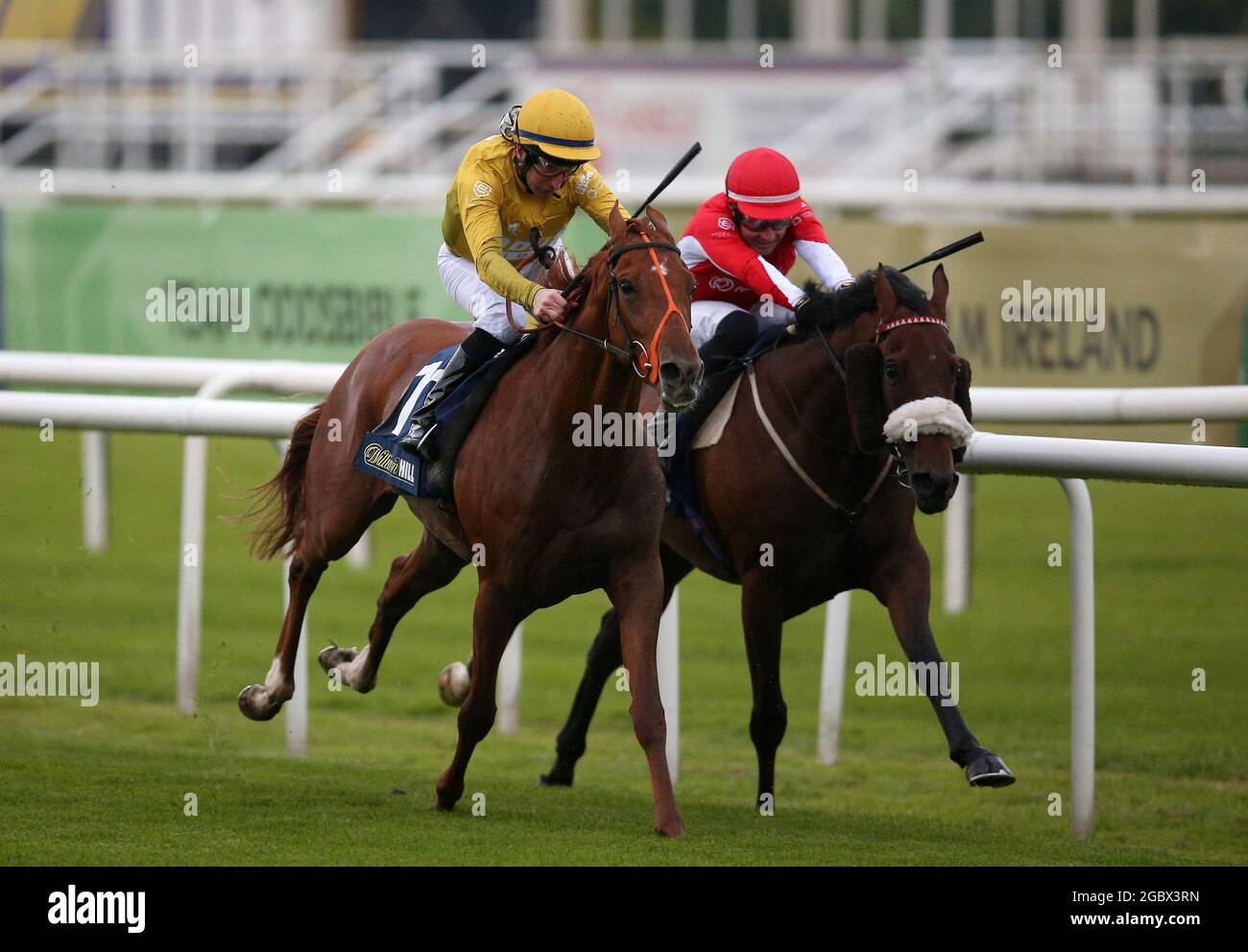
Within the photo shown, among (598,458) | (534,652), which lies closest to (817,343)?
(598,458)

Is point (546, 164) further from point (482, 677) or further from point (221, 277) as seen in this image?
point (221, 277)

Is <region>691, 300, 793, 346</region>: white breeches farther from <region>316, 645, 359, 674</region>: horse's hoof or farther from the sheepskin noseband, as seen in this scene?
<region>316, 645, 359, 674</region>: horse's hoof

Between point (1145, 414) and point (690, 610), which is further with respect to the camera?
point (690, 610)

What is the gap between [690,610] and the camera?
1056 cm

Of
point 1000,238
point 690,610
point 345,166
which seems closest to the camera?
point 690,610

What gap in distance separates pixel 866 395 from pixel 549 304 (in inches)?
38.1

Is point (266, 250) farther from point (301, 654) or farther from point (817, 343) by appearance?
point (817, 343)

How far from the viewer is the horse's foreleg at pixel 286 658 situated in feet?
19.5

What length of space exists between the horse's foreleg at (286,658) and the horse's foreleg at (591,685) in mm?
971

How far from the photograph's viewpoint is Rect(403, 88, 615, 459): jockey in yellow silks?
17.0ft

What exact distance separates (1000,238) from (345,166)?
776 cm

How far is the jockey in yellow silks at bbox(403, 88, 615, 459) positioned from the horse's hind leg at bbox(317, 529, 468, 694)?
2.09ft

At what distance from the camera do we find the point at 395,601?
6.12m

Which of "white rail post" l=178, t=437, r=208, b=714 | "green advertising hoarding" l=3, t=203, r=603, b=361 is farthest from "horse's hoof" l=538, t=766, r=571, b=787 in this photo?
"green advertising hoarding" l=3, t=203, r=603, b=361
